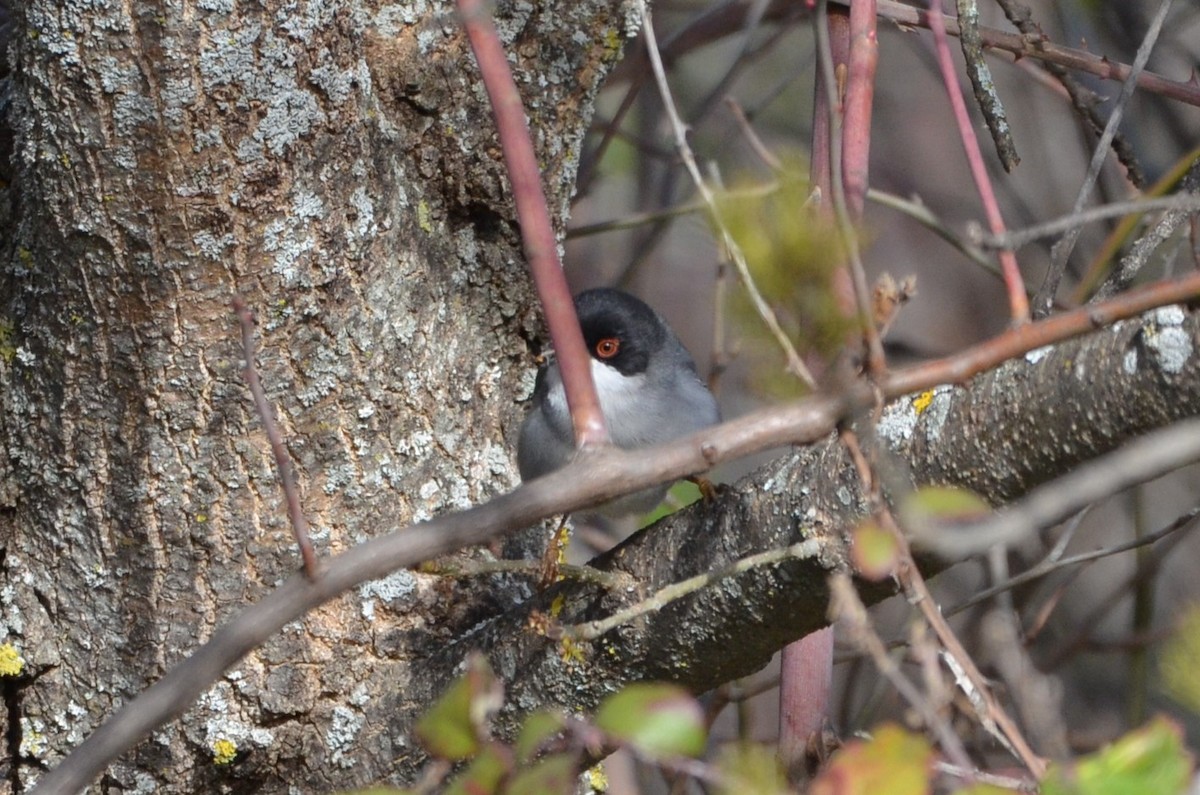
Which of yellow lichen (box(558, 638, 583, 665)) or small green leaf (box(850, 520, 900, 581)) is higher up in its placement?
yellow lichen (box(558, 638, 583, 665))

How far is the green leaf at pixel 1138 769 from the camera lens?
32.2 inches

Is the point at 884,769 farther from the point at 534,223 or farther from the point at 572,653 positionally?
the point at 572,653

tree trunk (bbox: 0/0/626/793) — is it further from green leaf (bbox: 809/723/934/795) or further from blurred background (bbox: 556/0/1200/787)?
green leaf (bbox: 809/723/934/795)

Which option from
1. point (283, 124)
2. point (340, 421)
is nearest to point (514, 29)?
point (283, 124)

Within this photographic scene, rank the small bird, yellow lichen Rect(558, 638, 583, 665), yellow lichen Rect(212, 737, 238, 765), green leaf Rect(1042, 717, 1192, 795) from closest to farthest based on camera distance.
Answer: green leaf Rect(1042, 717, 1192, 795) < yellow lichen Rect(558, 638, 583, 665) < yellow lichen Rect(212, 737, 238, 765) < the small bird

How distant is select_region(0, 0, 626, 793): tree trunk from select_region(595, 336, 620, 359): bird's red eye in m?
0.74

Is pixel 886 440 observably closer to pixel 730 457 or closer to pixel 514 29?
pixel 730 457

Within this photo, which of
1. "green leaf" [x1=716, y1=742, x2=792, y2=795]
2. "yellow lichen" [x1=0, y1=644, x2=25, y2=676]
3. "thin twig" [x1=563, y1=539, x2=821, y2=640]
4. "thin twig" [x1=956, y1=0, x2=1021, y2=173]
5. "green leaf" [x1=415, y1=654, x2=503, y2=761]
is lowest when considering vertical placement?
"green leaf" [x1=716, y1=742, x2=792, y2=795]

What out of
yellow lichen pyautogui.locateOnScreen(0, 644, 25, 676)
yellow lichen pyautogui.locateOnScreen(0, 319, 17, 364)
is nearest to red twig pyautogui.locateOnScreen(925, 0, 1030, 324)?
yellow lichen pyautogui.locateOnScreen(0, 319, 17, 364)

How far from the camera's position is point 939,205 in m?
6.71

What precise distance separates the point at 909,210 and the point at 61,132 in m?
1.85

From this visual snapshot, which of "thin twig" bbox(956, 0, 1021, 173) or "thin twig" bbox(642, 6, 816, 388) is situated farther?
"thin twig" bbox(956, 0, 1021, 173)

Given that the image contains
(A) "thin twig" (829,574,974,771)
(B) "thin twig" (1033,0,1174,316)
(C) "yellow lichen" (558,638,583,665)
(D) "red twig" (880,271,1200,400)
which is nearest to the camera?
(A) "thin twig" (829,574,974,771)

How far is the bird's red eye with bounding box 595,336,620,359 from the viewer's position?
310cm
